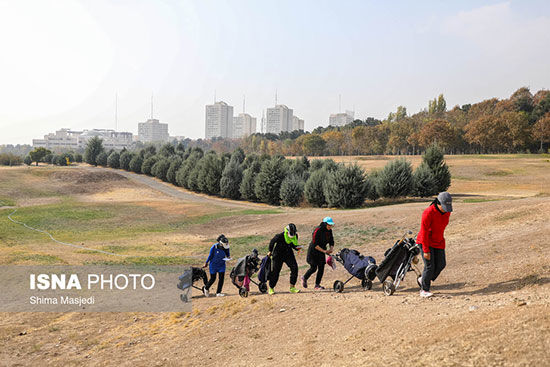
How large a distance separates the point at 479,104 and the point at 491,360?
14052 centimetres

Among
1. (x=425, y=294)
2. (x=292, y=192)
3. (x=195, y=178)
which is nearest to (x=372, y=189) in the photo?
(x=292, y=192)

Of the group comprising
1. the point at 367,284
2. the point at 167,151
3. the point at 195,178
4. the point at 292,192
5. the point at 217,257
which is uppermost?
the point at 167,151

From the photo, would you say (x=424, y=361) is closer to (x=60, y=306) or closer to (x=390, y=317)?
(x=390, y=317)

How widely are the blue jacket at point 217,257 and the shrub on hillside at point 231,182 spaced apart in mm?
40670

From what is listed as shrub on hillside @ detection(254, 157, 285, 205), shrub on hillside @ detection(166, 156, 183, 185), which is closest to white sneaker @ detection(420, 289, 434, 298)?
shrub on hillside @ detection(254, 157, 285, 205)

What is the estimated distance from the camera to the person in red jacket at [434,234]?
8.52 metres

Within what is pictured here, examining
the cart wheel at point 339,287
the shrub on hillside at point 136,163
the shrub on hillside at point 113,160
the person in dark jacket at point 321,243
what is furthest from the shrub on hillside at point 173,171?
the cart wheel at point 339,287

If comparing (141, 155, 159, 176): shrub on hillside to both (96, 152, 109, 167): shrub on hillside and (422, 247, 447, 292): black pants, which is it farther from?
(422, 247, 447, 292): black pants

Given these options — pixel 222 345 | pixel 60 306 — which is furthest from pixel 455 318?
pixel 60 306

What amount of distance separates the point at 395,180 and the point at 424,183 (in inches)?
104

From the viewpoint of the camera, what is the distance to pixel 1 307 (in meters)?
11.9

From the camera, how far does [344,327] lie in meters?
7.84

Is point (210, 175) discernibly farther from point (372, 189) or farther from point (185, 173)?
point (372, 189)

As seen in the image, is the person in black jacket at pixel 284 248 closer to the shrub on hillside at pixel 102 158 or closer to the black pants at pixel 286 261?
the black pants at pixel 286 261
